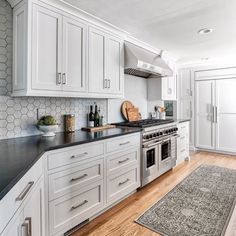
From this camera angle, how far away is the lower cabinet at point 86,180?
1737 mm

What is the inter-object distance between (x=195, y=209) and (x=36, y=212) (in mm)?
1871

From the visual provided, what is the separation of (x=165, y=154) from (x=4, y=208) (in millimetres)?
3024

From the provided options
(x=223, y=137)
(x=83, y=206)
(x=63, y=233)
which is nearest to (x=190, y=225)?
(x=83, y=206)

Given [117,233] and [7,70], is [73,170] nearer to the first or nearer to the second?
[117,233]

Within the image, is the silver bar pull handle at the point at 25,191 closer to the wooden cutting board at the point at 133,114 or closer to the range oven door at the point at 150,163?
the range oven door at the point at 150,163

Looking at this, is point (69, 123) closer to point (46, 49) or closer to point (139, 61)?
point (46, 49)

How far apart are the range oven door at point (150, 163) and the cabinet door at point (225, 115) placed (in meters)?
2.75

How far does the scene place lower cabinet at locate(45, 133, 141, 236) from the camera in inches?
68.4

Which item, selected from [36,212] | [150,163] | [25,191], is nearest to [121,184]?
[150,163]

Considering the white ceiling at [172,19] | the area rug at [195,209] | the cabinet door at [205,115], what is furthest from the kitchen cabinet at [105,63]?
the cabinet door at [205,115]

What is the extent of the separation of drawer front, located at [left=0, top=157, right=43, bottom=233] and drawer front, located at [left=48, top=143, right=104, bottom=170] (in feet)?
0.90

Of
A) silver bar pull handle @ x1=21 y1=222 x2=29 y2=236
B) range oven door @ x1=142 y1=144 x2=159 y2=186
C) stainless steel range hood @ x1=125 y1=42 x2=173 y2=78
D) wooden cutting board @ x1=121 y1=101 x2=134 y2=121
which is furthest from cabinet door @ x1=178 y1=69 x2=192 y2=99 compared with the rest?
silver bar pull handle @ x1=21 y1=222 x2=29 y2=236

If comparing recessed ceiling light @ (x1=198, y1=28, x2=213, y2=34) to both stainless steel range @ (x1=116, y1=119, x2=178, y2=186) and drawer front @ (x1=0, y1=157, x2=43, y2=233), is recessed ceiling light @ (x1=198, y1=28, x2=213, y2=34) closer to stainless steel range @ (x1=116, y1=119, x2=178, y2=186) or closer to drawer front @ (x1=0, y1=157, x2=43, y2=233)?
stainless steel range @ (x1=116, y1=119, x2=178, y2=186)

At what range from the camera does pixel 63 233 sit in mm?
1843
